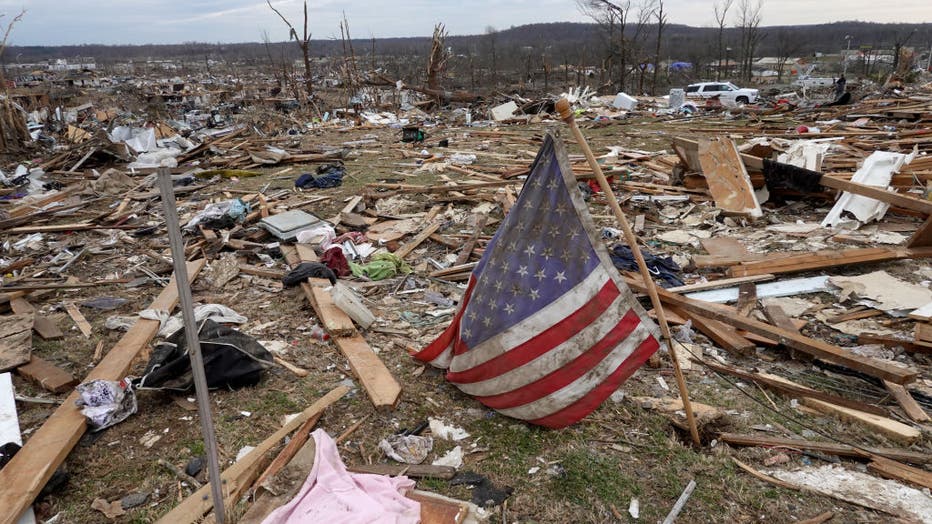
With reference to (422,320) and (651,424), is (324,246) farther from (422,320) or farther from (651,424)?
(651,424)

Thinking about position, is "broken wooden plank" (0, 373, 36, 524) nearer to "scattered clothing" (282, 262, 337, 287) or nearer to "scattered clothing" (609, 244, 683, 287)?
"scattered clothing" (282, 262, 337, 287)

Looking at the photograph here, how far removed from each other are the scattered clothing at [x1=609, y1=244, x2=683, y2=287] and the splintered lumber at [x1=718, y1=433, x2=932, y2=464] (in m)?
2.59

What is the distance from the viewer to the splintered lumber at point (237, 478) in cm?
291

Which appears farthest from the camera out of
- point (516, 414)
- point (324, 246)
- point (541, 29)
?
point (541, 29)

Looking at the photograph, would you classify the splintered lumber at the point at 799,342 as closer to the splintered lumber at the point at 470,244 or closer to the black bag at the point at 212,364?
the splintered lumber at the point at 470,244

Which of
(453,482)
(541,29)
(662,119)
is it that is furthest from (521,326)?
(541,29)

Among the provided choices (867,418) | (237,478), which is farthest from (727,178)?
(237,478)

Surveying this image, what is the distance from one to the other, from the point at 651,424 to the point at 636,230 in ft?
15.0

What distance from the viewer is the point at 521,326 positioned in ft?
10.9

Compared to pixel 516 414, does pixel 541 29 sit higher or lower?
higher

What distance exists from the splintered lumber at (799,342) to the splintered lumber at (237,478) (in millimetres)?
3382

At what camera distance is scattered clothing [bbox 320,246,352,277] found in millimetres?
6637

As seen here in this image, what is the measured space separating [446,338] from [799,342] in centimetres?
285

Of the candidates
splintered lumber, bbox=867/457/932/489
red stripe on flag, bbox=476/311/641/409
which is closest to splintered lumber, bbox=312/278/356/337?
red stripe on flag, bbox=476/311/641/409
